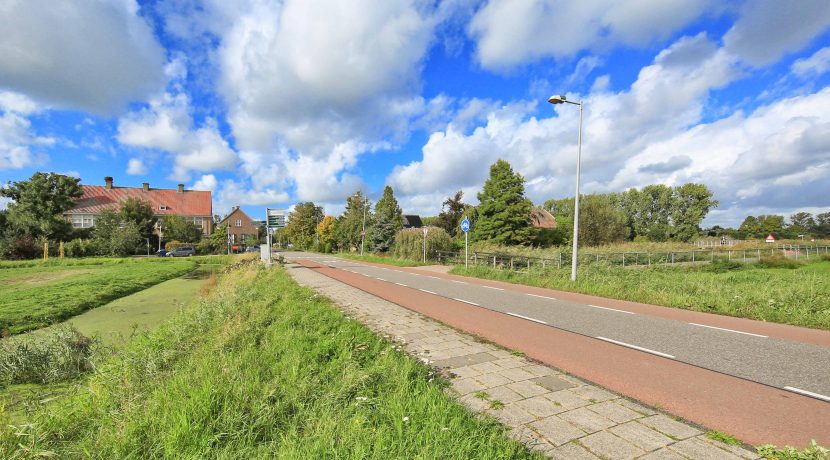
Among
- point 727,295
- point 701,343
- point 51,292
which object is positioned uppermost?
point 727,295

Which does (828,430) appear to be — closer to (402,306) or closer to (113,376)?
(402,306)

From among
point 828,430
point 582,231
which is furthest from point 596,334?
point 582,231

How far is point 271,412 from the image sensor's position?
3.42m

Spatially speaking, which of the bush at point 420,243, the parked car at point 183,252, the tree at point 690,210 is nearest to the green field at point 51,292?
the parked car at point 183,252

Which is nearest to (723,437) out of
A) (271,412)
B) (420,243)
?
(271,412)

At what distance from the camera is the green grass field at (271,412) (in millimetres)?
2875

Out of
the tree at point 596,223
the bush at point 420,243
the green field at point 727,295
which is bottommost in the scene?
the green field at point 727,295

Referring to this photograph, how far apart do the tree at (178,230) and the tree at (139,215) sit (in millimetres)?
3738

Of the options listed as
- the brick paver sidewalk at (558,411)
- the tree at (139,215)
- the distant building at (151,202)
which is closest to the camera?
the brick paver sidewalk at (558,411)

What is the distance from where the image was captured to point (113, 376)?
534cm

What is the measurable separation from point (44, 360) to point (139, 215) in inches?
1957

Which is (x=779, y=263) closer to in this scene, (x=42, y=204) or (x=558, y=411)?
(x=558, y=411)

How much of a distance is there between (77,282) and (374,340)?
21.6 metres

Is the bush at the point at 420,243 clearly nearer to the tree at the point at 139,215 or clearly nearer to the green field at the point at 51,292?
the green field at the point at 51,292
